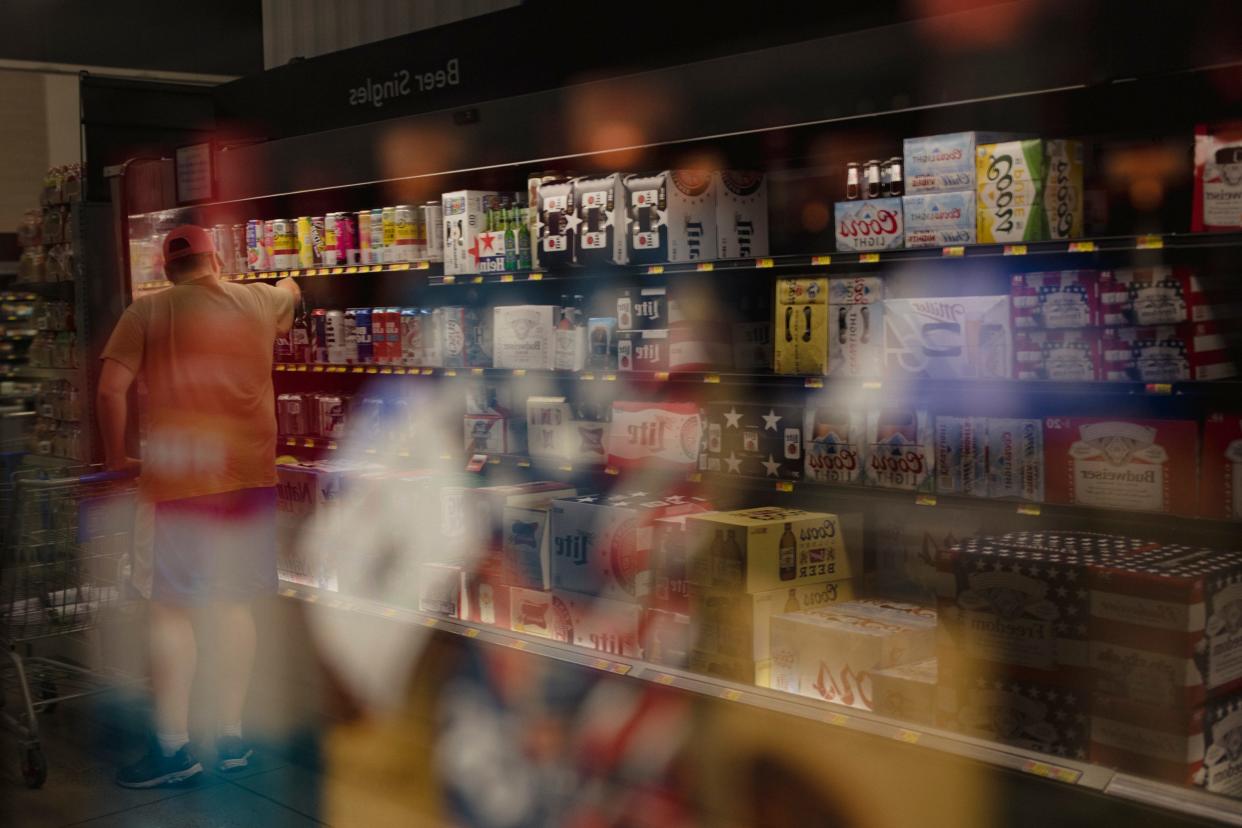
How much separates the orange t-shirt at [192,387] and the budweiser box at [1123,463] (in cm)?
270

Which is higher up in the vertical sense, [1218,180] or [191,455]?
[1218,180]

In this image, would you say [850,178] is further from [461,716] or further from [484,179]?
[461,716]

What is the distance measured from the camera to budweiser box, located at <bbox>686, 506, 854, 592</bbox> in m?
3.82

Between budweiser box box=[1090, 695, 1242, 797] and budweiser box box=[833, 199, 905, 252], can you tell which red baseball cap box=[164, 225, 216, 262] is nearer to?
budweiser box box=[833, 199, 905, 252]

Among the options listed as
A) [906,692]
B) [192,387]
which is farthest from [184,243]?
[906,692]

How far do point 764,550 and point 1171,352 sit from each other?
1300 millimetres

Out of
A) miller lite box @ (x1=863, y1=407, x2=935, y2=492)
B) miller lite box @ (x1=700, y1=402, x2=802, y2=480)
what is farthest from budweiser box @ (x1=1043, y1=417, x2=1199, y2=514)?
miller lite box @ (x1=700, y1=402, x2=802, y2=480)

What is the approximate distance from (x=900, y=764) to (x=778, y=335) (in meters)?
1.41

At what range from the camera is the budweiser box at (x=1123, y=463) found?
126 inches

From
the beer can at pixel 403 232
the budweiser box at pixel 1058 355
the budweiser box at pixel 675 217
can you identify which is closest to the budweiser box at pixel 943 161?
the budweiser box at pixel 1058 355

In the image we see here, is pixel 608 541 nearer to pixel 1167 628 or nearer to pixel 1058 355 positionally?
pixel 1058 355

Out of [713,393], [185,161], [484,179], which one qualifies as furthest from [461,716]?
[185,161]

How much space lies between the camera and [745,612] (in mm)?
3832

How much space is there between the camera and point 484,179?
16.8ft
